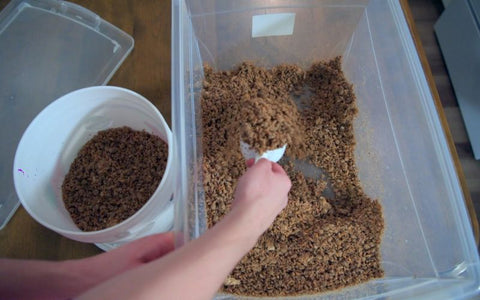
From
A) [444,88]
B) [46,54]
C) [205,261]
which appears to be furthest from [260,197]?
[444,88]

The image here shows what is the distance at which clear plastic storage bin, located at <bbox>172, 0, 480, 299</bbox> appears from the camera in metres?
0.53

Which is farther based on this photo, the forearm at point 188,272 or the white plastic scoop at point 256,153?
the white plastic scoop at point 256,153

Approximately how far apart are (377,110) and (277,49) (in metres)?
0.28

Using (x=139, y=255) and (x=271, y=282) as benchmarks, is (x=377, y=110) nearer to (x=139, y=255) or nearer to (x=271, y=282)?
(x=271, y=282)

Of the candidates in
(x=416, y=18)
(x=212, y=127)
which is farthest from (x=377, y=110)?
(x=416, y=18)

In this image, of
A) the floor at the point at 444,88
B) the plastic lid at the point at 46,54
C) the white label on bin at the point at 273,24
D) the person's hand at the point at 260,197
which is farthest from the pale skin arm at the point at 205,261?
the floor at the point at 444,88

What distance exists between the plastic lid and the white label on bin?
314 mm

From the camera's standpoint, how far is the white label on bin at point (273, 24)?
71 cm

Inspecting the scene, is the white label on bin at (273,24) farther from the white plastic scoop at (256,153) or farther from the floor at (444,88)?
the floor at (444,88)

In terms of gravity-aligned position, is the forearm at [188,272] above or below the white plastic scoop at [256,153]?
below

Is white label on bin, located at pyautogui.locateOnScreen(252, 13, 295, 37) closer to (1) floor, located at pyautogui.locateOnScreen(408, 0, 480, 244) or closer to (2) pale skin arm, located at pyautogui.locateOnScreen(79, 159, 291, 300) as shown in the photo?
(2) pale skin arm, located at pyautogui.locateOnScreen(79, 159, 291, 300)

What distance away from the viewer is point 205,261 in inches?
13.4

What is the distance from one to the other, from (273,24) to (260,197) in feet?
1.48

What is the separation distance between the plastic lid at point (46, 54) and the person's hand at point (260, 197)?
0.51m
